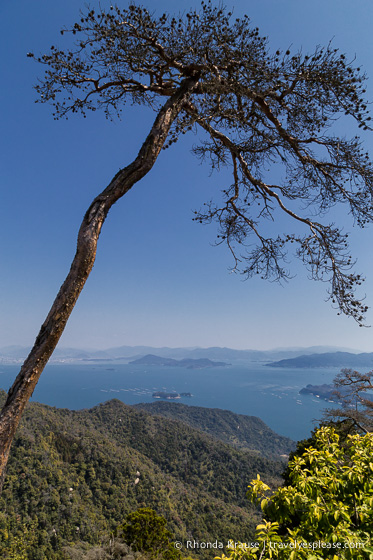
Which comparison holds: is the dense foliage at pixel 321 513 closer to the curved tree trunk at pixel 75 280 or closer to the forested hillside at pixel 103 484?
the curved tree trunk at pixel 75 280

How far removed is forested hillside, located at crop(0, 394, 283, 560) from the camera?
1097 inches

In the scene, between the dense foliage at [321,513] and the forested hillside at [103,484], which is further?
the forested hillside at [103,484]

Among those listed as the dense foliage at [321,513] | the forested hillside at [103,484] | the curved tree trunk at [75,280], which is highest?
the curved tree trunk at [75,280]

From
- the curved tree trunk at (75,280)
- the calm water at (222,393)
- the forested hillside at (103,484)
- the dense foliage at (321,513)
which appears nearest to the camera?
the dense foliage at (321,513)

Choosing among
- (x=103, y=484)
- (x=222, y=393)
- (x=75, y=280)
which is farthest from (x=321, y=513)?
(x=222, y=393)

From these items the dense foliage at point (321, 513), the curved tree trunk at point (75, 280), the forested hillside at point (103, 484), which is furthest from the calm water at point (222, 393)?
the curved tree trunk at point (75, 280)

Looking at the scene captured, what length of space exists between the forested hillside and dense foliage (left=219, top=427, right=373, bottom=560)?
22581 mm

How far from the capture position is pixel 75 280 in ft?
5.07

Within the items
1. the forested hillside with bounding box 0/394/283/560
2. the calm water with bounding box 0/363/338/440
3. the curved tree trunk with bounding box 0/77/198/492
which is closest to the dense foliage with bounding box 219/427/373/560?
the curved tree trunk with bounding box 0/77/198/492

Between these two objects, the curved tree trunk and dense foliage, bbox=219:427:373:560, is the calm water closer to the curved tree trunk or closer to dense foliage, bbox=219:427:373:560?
dense foliage, bbox=219:427:373:560

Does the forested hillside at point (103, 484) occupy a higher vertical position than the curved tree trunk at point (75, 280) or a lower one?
lower

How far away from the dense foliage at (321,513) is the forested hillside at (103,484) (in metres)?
22.6

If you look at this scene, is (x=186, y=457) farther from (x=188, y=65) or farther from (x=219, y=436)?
(x=188, y=65)

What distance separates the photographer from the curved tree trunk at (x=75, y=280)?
1263mm
